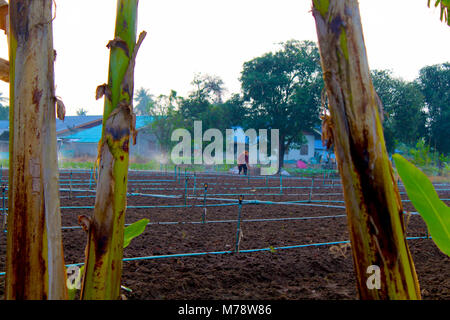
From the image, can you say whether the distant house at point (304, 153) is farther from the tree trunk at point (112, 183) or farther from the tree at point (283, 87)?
the tree trunk at point (112, 183)

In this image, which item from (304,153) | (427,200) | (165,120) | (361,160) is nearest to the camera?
(361,160)

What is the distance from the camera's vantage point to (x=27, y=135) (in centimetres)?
144

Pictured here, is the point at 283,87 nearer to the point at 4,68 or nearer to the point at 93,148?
the point at 93,148

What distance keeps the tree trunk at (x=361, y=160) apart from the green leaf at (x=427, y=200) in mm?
169

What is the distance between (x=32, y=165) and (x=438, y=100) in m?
38.4

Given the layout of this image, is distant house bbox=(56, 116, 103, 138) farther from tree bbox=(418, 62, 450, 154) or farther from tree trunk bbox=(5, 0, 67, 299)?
tree trunk bbox=(5, 0, 67, 299)

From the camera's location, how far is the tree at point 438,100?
34531 mm

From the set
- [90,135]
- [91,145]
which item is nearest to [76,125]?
[90,135]

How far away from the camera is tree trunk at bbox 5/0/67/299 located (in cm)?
142

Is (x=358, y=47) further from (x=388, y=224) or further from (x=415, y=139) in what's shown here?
(x=415, y=139)

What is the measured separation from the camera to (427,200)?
1624mm

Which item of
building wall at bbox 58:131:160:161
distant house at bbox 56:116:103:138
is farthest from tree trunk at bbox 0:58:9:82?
distant house at bbox 56:116:103:138

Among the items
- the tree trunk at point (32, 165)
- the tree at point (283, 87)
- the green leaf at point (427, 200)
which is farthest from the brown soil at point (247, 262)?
the tree at point (283, 87)
